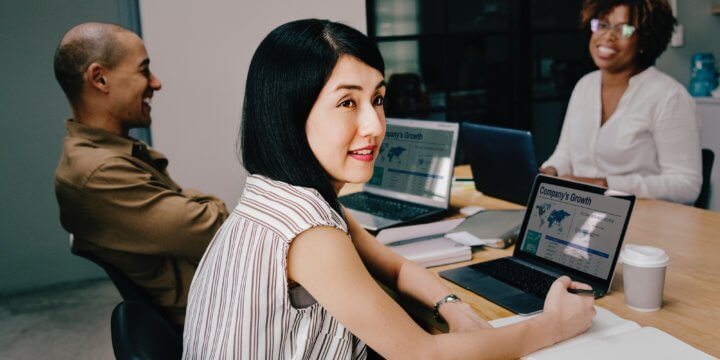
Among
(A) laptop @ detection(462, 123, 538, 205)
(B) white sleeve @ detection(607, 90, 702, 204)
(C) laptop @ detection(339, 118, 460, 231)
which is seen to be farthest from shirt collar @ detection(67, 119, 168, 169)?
(B) white sleeve @ detection(607, 90, 702, 204)

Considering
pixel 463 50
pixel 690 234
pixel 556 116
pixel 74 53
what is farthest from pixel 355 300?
pixel 556 116

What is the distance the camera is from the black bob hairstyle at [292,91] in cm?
106

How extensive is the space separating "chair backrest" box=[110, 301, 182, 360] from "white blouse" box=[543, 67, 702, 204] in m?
1.59

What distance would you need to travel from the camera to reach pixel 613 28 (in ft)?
7.45

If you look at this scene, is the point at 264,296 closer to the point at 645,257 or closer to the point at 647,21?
the point at 645,257

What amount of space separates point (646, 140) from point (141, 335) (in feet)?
6.35

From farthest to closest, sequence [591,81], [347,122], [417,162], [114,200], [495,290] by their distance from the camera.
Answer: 1. [591,81]
2. [417,162]
3. [114,200]
4. [495,290]
5. [347,122]

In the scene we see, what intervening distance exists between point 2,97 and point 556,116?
12.2 ft

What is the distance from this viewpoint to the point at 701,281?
134 centimetres

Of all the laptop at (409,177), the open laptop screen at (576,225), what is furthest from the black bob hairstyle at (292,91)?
the laptop at (409,177)

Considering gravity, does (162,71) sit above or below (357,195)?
above

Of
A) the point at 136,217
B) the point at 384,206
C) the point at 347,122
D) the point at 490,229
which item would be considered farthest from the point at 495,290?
the point at 136,217

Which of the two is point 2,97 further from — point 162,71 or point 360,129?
point 360,129

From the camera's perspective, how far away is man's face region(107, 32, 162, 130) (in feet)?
6.11
